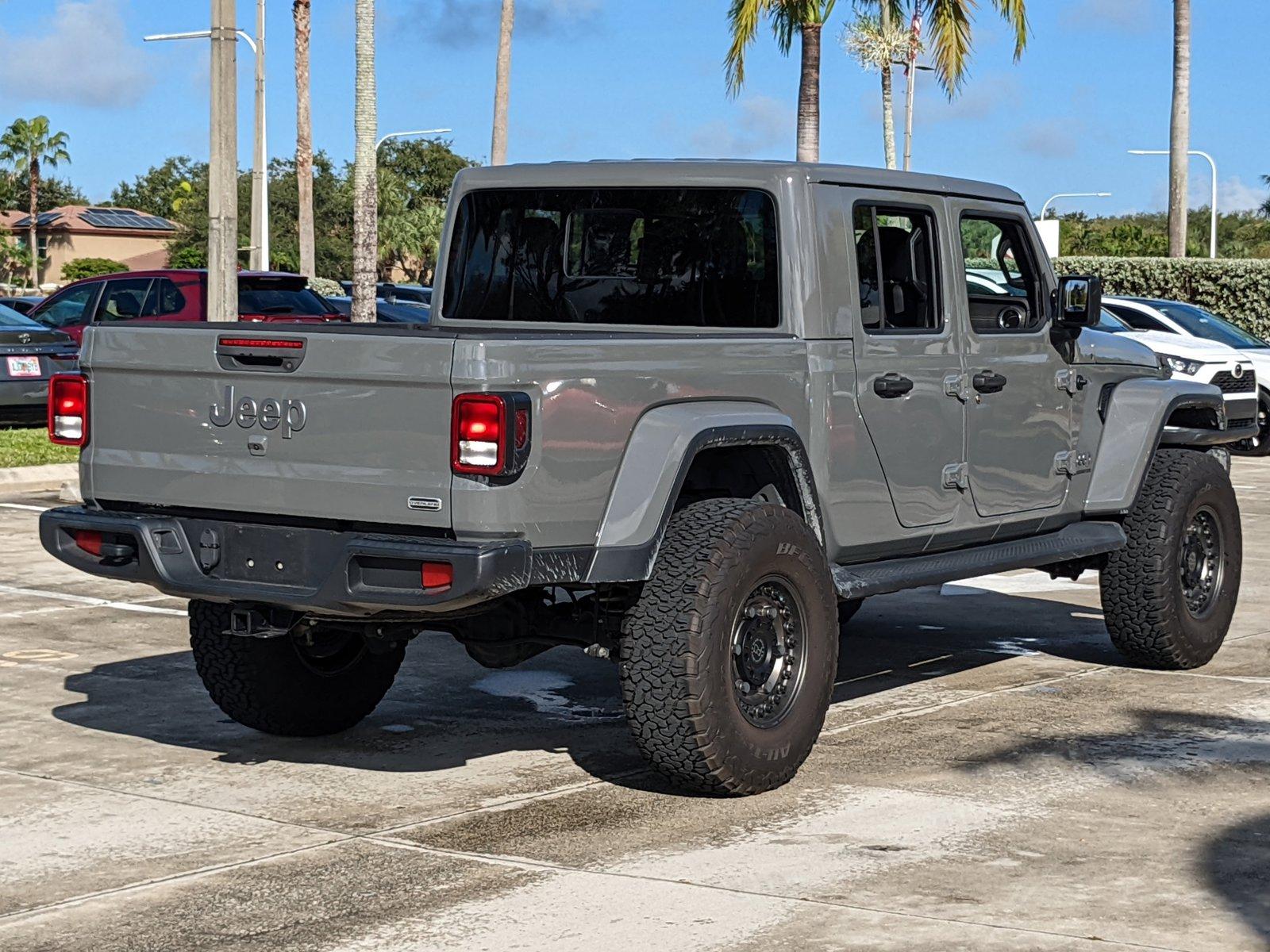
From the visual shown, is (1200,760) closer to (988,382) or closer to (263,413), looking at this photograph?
(988,382)

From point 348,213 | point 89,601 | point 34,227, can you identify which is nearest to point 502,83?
point 89,601

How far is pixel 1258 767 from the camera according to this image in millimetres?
6586

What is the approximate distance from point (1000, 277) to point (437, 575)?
3509 millimetres

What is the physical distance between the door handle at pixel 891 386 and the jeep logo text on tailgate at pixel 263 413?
2.15 meters

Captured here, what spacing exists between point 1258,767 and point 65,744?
4.27 metres

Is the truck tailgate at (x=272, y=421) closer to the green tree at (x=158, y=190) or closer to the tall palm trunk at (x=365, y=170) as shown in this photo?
the tall palm trunk at (x=365, y=170)

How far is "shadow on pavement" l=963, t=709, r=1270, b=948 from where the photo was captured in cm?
531

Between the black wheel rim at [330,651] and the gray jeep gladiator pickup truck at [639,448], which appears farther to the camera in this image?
the black wheel rim at [330,651]

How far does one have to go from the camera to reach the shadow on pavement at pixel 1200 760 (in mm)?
5309

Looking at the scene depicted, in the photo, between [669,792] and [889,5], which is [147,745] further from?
[889,5]

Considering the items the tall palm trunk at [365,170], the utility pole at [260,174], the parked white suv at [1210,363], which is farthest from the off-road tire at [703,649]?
the utility pole at [260,174]

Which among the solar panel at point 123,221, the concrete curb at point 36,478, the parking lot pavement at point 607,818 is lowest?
the parking lot pavement at point 607,818

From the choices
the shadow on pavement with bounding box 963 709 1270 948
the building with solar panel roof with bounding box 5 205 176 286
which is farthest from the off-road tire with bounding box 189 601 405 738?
the building with solar panel roof with bounding box 5 205 176 286

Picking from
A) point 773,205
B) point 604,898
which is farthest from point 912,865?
point 773,205
